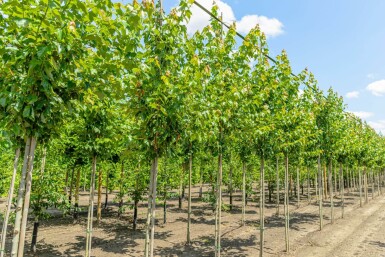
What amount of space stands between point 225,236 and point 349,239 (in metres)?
6.28

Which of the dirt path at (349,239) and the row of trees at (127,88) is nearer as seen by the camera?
the row of trees at (127,88)

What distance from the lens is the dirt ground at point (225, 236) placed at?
39.6 ft

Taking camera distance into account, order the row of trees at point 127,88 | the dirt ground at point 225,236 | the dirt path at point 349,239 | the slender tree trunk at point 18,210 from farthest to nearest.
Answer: the dirt ground at point 225,236, the dirt path at point 349,239, the slender tree trunk at point 18,210, the row of trees at point 127,88

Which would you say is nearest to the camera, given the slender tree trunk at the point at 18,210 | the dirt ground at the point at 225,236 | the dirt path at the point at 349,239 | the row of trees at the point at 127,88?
the row of trees at the point at 127,88

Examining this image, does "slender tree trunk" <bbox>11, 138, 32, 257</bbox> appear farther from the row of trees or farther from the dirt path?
the dirt path

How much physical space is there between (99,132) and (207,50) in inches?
168

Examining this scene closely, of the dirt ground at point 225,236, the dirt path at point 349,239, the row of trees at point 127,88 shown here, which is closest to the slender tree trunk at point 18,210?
the row of trees at point 127,88

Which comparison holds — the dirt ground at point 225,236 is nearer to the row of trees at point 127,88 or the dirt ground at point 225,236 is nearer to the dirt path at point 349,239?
the dirt path at point 349,239

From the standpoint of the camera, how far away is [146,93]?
211 inches

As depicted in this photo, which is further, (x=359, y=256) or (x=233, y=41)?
(x=359, y=256)

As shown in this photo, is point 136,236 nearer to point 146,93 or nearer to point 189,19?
point 146,93

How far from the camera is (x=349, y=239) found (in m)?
13.9

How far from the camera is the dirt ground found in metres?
12.1

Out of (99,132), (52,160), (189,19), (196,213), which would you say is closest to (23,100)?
(189,19)
